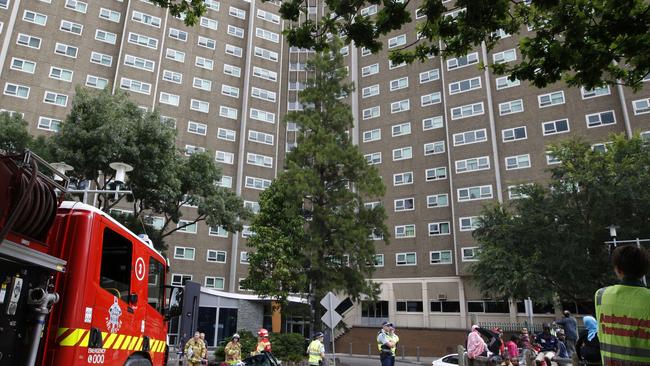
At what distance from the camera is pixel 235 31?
Result: 52656 millimetres

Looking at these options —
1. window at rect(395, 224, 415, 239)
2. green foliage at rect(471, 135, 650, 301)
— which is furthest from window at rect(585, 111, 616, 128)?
window at rect(395, 224, 415, 239)

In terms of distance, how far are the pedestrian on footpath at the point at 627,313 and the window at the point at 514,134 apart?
4065cm

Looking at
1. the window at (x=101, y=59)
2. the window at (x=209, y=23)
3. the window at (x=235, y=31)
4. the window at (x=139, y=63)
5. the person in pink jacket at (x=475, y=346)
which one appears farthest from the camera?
the window at (x=235, y=31)

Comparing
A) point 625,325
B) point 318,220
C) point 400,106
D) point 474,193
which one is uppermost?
point 400,106

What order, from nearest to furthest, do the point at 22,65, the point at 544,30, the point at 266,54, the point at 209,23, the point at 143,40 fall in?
1. the point at 544,30
2. the point at 22,65
3. the point at 143,40
4. the point at 209,23
5. the point at 266,54

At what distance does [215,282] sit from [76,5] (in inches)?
1129

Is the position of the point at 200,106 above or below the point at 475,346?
above

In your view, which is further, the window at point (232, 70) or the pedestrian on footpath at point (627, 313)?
the window at point (232, 70)

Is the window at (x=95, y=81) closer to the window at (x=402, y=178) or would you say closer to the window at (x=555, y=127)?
the window at (x=402, y=178)

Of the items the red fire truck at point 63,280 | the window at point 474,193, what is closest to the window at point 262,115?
the window at point 474,193

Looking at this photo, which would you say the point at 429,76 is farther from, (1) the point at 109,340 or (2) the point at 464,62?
(1) the point at 109,340

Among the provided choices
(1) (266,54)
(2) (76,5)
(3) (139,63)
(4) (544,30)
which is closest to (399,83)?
(1) (266,54)

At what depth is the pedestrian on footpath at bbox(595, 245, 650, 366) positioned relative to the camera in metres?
3.07

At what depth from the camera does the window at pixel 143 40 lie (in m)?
45.6
